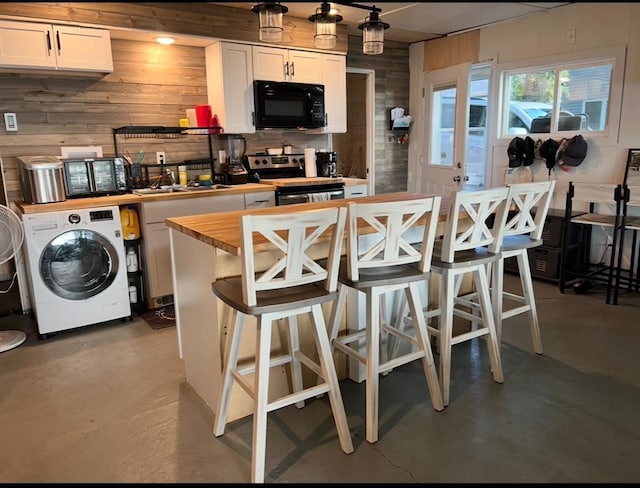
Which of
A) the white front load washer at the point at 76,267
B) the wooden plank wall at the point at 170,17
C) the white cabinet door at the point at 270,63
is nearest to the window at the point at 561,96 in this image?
the wooden plank wall at the point at 170,17

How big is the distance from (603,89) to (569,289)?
1880 millimetres

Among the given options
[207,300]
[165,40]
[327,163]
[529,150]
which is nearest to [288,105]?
[327,163]

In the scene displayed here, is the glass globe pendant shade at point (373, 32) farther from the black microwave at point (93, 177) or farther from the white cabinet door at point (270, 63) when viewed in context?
the black microwave at point (93, 177)

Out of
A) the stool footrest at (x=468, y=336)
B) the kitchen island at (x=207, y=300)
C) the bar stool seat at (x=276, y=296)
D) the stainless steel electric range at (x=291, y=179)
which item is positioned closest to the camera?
the bar stool seat at (x=276, y=296)

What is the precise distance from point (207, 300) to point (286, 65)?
10.0 feet

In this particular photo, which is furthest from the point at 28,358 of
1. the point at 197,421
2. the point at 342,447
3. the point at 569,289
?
the point at 569,289

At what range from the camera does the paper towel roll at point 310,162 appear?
492 centimetres

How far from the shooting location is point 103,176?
3711mm

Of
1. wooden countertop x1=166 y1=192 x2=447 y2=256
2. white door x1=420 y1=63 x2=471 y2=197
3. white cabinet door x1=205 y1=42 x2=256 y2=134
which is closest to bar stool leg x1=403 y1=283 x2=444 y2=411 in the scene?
wooden countertop x1=166 y1=192 x2=447 y2=256

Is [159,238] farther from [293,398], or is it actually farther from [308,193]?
[293,398]

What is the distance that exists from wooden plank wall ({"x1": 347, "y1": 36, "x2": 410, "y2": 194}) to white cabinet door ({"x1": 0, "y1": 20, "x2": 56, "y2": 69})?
339 centimetres

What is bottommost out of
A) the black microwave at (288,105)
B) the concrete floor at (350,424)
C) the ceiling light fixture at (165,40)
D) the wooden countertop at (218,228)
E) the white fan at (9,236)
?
the concrete floor at (350,424)

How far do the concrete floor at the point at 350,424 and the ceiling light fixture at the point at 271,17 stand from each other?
2104 millimetres

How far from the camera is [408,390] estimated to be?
102 inches
